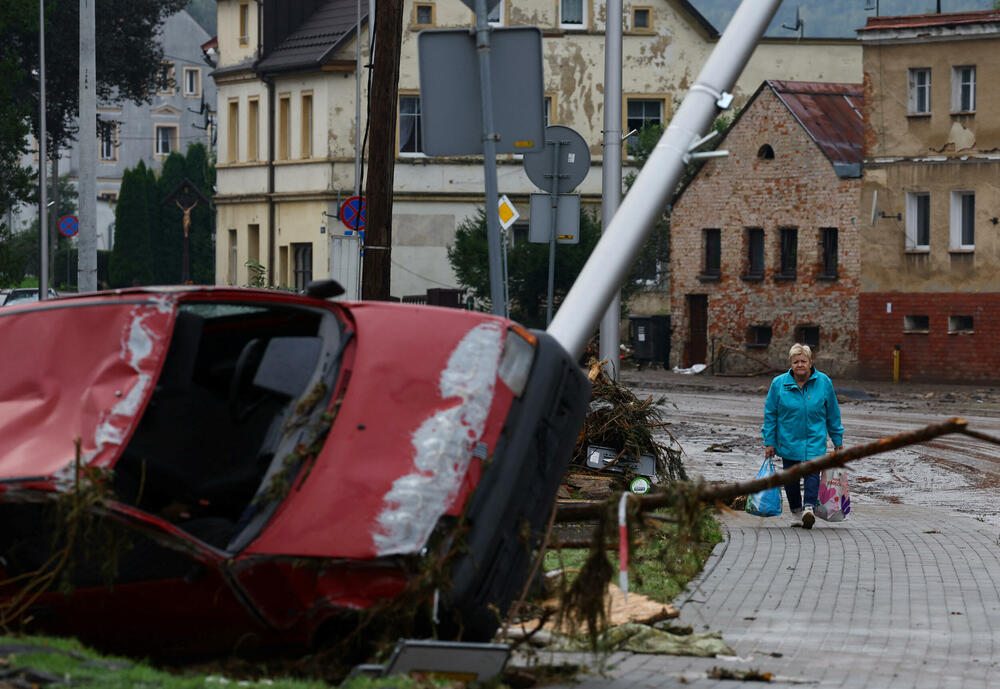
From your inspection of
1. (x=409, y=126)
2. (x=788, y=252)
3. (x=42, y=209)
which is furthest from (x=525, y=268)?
(x=409, y=126)

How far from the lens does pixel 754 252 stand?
43250mm

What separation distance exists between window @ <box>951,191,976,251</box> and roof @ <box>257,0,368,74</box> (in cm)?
2131

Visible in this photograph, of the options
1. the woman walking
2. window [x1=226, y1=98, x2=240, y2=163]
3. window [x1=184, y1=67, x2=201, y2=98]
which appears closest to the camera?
the woman walking

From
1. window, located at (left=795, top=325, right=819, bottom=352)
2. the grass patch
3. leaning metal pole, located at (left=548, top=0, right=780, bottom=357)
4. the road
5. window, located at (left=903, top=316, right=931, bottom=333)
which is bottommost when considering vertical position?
the road

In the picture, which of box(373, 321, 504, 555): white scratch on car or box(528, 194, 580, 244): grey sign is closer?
box(373, 321, 504, 555): white scratch on car

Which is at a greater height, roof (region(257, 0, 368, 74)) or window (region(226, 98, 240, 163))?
roof (region(257, 0, 368, 74))

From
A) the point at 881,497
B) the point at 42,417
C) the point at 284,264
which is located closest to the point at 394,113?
the point at 881,497

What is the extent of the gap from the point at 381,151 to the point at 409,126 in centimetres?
3901

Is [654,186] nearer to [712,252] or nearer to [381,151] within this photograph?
[381,151]

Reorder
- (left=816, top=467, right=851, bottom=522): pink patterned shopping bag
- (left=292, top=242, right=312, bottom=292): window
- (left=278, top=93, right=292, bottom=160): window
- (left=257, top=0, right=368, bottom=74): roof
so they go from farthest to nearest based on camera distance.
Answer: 1. (left=278, top=93, right=292, bottom=160): window
2. (left=292, top=242, right=312, bottom=292): window
3. (left=257, top=0, right=368, bottom=74): roof
4. (left=816, top=467, right=851, bottom=522): pink patterned shopping bag

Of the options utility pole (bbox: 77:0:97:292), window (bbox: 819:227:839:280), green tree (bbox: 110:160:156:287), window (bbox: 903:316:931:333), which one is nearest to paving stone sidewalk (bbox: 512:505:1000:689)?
utility pole (bbox: 77:0:97:292)

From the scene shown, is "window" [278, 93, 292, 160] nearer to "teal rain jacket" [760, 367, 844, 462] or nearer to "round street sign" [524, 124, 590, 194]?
"round street sign" [524, 124, 590, 194]

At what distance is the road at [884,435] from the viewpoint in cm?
1667

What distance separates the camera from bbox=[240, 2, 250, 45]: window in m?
57.3
